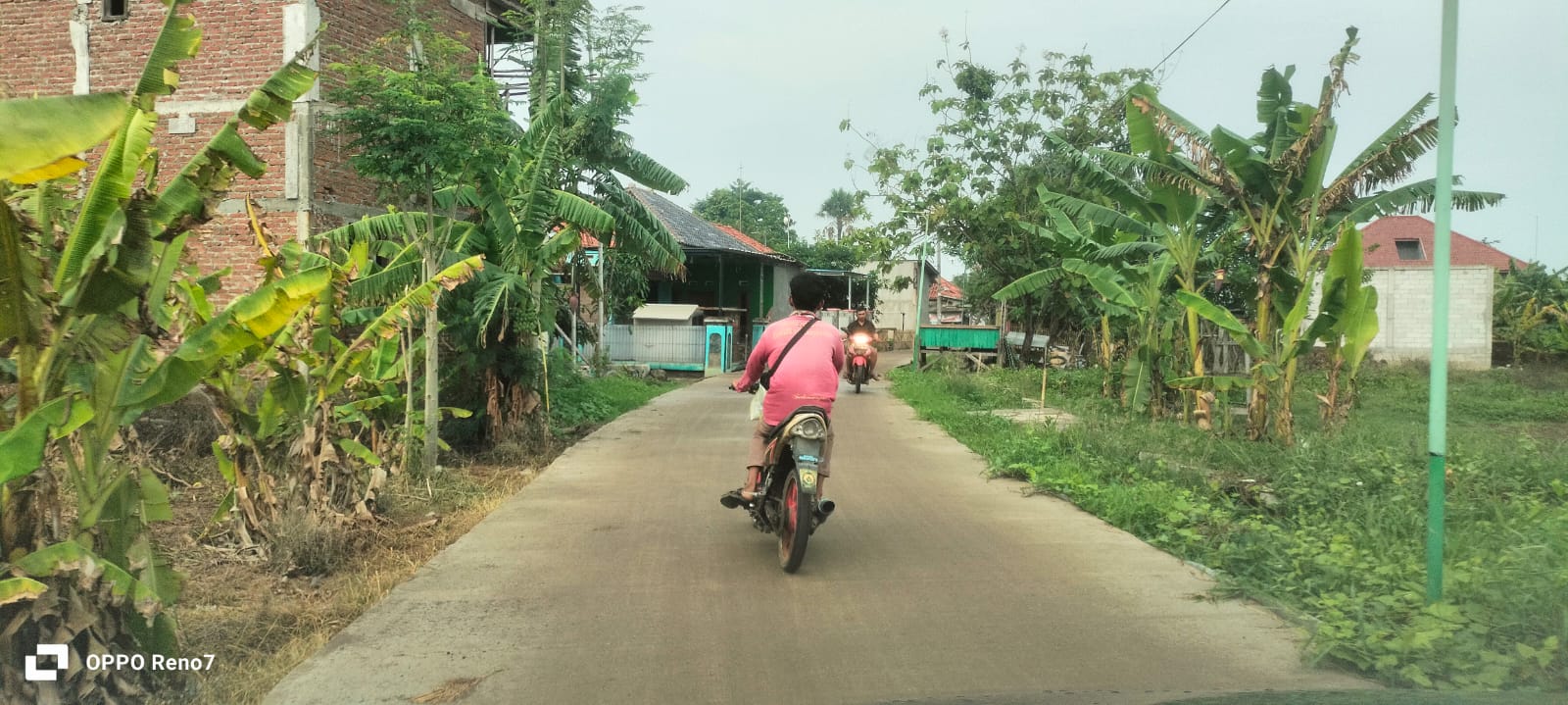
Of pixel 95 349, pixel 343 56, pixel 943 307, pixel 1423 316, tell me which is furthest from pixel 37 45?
pixel 943 307

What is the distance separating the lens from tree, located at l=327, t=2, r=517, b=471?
891 cm

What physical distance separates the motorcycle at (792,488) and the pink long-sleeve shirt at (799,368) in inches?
4.7

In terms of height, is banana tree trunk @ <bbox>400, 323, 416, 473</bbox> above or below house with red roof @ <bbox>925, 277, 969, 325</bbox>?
below

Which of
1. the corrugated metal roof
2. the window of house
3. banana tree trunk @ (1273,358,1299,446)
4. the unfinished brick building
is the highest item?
the window of house

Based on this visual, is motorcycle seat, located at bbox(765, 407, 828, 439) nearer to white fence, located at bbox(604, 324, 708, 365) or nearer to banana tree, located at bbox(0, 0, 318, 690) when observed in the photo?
banana tree, located at bbox(0, 0, 318, 690)

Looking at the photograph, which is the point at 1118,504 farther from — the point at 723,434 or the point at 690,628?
the point at 723,434

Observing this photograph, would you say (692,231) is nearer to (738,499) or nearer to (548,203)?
(548,203)

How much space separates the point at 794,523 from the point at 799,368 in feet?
3.15

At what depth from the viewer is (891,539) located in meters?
6.98

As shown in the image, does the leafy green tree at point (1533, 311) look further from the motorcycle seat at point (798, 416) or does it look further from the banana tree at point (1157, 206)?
the motorcycle seat at point (798, 416)

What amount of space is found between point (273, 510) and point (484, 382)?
4.69 metres

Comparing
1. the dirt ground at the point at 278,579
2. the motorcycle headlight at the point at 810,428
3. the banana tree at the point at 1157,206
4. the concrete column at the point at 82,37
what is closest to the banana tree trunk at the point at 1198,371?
the banana tree at the point at 1157,206
